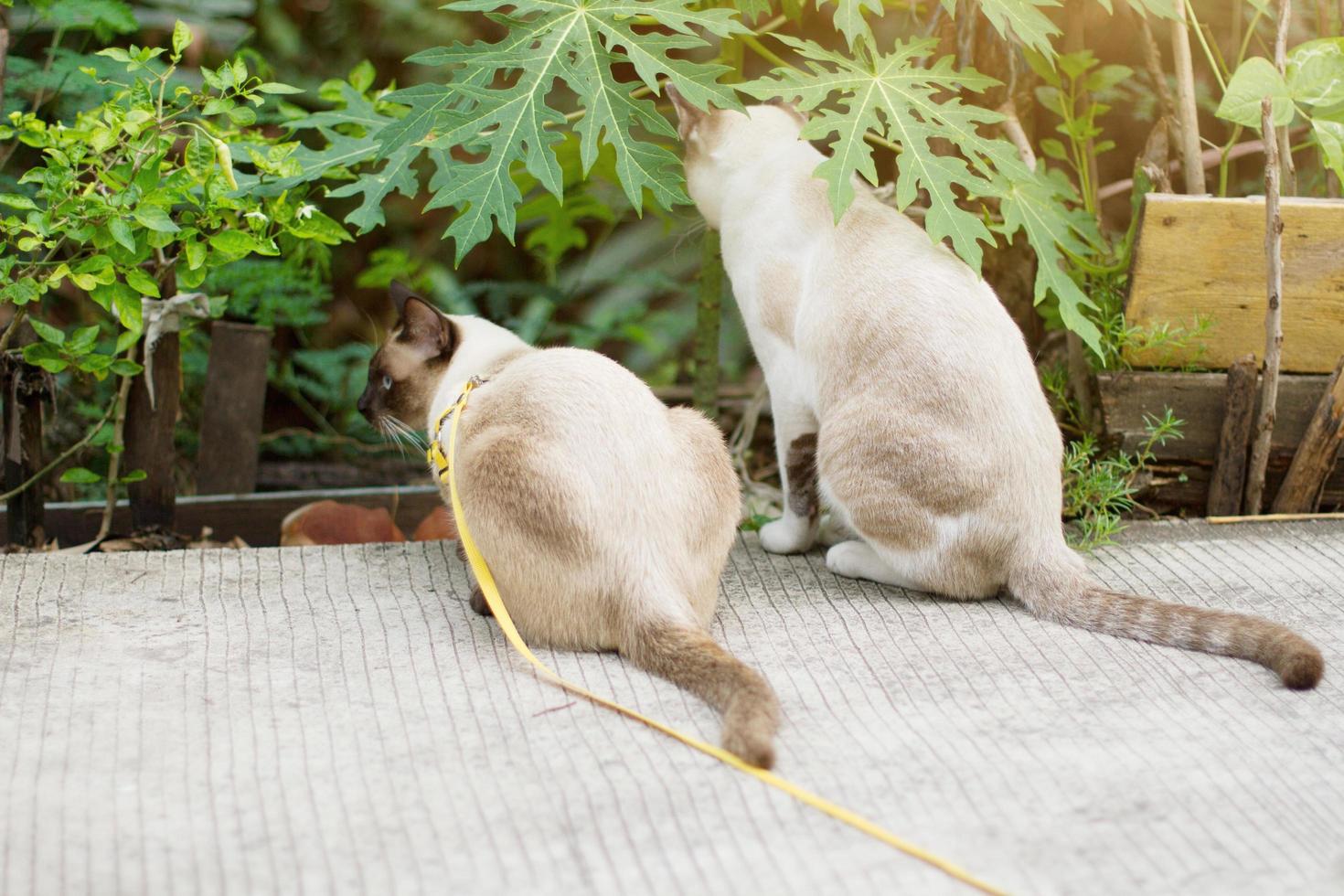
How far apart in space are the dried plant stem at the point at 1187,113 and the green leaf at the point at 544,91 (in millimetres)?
1287

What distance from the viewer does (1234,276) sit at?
121 inches

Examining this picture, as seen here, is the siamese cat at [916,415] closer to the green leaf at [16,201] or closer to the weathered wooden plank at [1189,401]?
the weathered wooden plank at [1189,401]

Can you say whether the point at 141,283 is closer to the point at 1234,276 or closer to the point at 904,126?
the point at 904,126

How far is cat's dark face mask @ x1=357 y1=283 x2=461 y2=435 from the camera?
2.84m

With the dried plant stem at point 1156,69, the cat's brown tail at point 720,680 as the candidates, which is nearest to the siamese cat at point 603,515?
the cat's brown tail at point 720,680

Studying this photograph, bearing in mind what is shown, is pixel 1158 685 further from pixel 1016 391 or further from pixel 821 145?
pixel 821 145

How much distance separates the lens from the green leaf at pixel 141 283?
8.73 feet

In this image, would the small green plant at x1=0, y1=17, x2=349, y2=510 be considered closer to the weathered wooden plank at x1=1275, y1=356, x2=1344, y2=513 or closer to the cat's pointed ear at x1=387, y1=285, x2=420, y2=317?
the cat's pointed ear at x1=387, y1=285, x2=420, y2=317

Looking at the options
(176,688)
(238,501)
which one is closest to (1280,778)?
(176,688)

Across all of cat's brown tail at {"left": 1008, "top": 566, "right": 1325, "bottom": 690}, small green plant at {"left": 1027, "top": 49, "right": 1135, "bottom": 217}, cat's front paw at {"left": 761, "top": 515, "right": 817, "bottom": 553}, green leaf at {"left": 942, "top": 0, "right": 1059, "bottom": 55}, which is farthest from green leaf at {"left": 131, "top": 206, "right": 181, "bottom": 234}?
small green plant at {"left": 1027, "top": 49, "right": 1135, "bottom": 217}

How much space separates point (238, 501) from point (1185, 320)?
262 cm

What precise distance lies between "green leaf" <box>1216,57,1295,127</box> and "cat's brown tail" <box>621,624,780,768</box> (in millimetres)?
1745

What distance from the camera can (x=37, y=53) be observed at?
4055mm

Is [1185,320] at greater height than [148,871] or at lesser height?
greater
